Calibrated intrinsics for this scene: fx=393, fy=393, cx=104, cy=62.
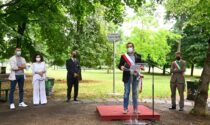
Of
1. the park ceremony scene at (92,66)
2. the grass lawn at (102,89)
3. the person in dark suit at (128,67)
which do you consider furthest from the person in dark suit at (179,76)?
the grass lawn at (102,89)

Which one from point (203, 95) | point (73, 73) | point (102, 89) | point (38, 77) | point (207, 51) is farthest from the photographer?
point (102, 89)

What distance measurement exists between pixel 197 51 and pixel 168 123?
32.3 metres

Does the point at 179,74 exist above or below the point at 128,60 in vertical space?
below

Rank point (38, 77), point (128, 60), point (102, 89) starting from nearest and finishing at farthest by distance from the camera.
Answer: point (128, 60)
point (38, 77)
point (102, 89)

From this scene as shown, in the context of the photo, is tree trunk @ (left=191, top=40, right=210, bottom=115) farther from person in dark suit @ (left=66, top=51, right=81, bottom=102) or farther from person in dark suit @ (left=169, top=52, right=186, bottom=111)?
person in dark suit @ (left=66, top=51, right=81, bottom=102)

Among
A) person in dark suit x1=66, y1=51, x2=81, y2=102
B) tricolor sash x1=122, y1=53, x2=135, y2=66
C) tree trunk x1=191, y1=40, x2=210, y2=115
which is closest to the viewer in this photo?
tricolor sash x1=122, y1=53, x2=135, y2=66

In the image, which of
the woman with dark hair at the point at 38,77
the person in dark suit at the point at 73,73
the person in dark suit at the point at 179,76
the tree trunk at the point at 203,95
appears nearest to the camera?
the tree trunk at the point at 203,95

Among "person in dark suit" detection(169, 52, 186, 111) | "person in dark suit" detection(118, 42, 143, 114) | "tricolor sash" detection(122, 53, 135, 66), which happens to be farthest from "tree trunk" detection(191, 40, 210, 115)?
"tricolor sash" detection(122, 53, 135, 66)

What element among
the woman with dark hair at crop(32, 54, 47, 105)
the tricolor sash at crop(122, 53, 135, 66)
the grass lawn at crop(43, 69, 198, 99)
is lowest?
the grass lawn at crop(43, 69, 198, 99)

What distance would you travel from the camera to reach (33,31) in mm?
28438

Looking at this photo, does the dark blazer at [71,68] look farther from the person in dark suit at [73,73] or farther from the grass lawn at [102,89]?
the grass lawn at [102,89]

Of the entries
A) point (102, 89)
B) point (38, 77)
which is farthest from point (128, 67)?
point (102, 89)

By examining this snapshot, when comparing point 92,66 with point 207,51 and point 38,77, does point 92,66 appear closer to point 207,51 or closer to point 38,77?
point 38,77

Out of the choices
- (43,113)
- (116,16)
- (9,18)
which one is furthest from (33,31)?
(43,113)
